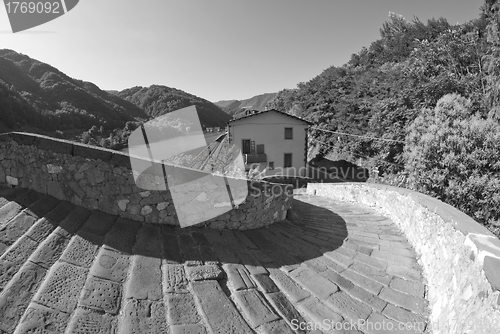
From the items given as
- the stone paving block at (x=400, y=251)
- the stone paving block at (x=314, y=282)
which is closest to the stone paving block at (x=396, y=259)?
the stone paving block at (x=400, y=251)

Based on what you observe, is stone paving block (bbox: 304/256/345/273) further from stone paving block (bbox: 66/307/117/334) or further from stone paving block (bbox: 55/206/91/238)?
Result: stone paving block (bbox: 55/206/91/238)

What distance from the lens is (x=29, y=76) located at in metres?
30.0

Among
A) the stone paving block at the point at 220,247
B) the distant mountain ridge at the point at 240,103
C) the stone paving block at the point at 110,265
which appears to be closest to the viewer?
the stone paving block at the point at 110,265

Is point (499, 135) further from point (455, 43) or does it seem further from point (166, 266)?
point (455, 43)

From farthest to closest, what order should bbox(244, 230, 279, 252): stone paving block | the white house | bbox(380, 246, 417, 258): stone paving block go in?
the white house < bbox(380, 246, 417, 258): stone paving block < bbox(244, 230, 279, 252): stone paving block

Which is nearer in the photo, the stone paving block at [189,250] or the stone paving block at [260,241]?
the stone paving block at [189,250]

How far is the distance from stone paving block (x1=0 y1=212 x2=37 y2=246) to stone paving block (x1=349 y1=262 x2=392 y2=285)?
370cm

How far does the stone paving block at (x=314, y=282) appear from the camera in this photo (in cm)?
237

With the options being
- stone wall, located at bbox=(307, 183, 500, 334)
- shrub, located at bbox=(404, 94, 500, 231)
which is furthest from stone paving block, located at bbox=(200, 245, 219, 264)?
shrub, located at bbox=(404, 94, 500, 231)

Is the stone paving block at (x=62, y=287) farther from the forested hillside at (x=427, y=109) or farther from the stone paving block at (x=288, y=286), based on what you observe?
the forested hillside at (x=427, y=109)

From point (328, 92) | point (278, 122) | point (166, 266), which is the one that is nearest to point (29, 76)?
point (278, 122)

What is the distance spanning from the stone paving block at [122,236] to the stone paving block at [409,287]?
3028 millimetres

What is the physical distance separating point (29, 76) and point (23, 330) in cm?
4244

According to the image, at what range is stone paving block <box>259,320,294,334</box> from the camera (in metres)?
1.78
